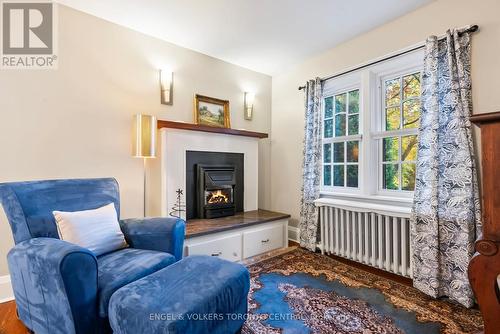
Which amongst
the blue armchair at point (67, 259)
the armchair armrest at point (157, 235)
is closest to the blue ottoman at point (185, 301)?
the blue armchair at point (67, 259)

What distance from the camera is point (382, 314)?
5.64 feet

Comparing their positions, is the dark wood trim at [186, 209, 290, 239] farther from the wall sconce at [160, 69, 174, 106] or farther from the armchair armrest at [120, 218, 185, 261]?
the wall sconce at [160, 69, 174, 106]

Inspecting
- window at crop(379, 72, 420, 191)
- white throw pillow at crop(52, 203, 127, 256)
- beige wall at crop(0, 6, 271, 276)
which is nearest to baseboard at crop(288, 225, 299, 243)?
window at crop(379, 72, 420, 191)

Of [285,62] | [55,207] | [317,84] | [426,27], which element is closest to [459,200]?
[426,27]

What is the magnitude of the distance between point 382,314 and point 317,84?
2385 millimetres

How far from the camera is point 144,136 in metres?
2.38

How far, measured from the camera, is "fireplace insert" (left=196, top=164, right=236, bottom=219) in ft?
9.43

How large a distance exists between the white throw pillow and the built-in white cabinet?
2.27ft

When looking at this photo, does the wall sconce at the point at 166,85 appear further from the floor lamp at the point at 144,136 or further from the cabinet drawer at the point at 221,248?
the cabinet drawer at the point at 221,248

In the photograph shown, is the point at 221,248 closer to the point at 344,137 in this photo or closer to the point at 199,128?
the point at 199,128

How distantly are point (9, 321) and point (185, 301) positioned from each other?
1.51m

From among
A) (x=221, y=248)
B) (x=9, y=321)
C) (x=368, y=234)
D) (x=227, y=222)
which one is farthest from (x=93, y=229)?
(x=368, y=234)

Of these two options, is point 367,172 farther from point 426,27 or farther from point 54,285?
point 54,285

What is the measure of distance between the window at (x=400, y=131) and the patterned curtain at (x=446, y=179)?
34 centimetres
